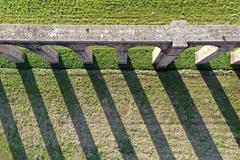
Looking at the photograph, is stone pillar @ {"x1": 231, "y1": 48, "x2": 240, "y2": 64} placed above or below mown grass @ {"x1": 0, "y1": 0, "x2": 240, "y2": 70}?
below

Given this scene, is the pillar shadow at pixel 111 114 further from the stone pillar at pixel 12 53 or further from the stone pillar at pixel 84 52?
the stone pillar at pixel 12 53

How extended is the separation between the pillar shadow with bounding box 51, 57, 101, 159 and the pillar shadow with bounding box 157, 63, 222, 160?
19.2 feet

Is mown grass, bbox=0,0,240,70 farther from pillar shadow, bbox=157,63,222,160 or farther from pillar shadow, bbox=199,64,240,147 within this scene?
pillar shadow, bbox=199,64,240,147

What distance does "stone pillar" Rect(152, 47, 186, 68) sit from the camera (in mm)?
20064

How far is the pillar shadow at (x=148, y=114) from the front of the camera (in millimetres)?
24594

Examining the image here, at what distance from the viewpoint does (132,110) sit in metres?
24.9

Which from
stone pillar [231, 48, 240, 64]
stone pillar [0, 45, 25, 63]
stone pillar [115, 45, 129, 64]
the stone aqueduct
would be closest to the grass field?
stone pillar [231, 48, 240, 64]

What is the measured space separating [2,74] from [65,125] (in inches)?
214

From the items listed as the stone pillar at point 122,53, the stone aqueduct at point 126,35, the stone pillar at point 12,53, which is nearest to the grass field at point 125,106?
the stone pillar at point 12,53

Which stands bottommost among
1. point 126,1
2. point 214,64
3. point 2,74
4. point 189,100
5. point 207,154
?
point 207,154

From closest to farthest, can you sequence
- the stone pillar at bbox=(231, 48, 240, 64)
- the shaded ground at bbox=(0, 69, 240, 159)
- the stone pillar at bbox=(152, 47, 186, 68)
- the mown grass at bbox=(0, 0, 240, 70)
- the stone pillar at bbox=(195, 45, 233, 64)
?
the stone pillar at bbox=(152, 47, 186, 68)
the stone pillar at bbox=(195, 45, 233, 64)
the stone pillar at bbox=(231, 48, 240, 64)
the shaded ground at bbox=(0, 69, 240, 159)
the mown grass at bbox=(0, 0, 240, 70)

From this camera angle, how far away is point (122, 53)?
72.2 ft

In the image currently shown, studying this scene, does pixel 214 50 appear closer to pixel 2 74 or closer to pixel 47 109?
pixel 47 109

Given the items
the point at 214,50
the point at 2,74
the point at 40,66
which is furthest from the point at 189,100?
the point at 2,74
